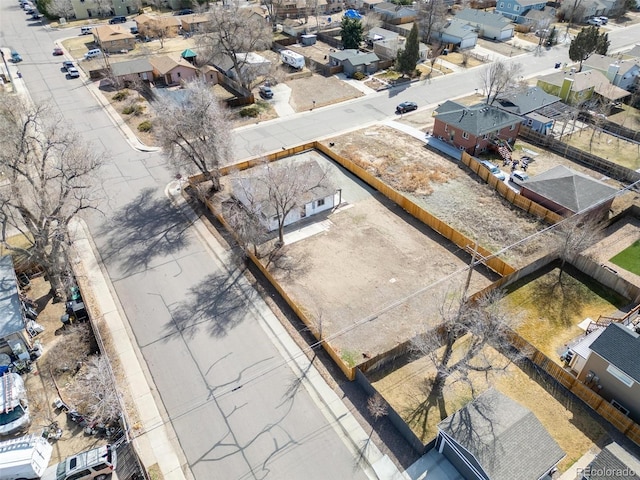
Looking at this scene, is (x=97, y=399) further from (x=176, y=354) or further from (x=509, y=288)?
(x=509, y=288)

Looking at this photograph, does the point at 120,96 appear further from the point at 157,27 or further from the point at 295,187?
the point at 295,187

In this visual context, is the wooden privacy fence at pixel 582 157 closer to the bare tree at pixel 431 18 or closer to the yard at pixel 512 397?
the yard at pixel 512 397

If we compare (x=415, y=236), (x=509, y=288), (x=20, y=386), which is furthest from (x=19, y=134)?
(x=509, y=288)

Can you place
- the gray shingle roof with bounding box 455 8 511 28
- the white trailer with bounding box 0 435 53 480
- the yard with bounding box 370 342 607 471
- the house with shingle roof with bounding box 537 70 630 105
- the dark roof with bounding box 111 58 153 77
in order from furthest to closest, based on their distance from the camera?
the gray shingle roof with bounding box 455 8 511 28 → the dark roof with bounding box 111 58 153 77 → the house with shingle roof with bounding box 537 70 630 105 → the yard with bounding box 370 342 607 471 → the white trailer with bounding box 0 435 53 480

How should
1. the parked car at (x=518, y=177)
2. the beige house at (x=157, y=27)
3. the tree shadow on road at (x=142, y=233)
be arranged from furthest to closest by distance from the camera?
the beige house at (x=157, y=27), the parked car at (x=518, y=177), the tree shadow on road at (x=142, y=233)

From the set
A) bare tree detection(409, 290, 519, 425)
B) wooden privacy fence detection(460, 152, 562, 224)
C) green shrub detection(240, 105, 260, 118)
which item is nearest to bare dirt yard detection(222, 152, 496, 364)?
bare tree detection(409, 290, 519, 425)

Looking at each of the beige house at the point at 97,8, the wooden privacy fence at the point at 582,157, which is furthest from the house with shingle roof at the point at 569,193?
the beige house at the point at 97,8

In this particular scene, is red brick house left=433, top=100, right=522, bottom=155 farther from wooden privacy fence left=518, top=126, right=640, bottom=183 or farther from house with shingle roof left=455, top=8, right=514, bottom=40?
house with shingle roof left=455, top=8, right=514, bottom=40
